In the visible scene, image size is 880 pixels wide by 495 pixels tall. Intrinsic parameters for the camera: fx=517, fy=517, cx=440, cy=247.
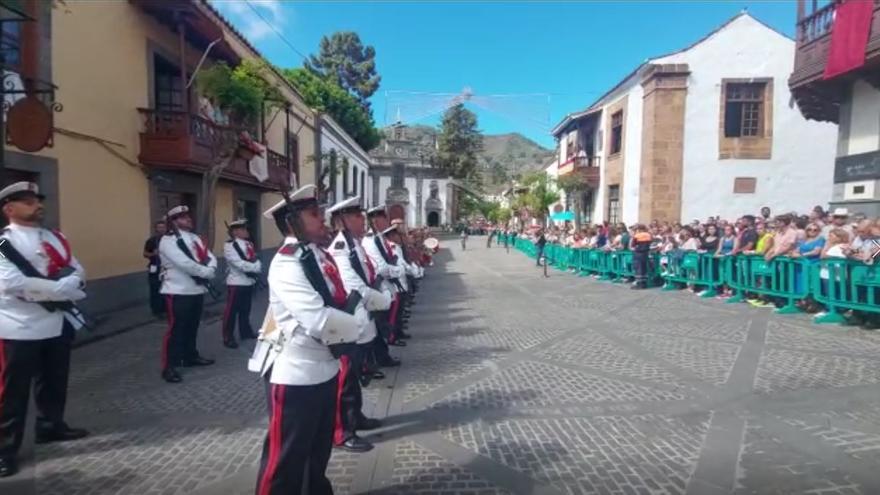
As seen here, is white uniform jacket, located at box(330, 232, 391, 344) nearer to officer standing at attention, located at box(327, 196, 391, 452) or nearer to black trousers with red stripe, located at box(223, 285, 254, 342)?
officer standing at attention, located at box(327, 196, 391, 452)

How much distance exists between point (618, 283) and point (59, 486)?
44.0ft

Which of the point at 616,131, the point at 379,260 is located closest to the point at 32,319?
the point at 379,260

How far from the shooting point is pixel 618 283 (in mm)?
14500

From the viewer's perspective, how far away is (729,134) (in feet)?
65.7

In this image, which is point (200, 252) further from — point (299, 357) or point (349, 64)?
point (349, 64)

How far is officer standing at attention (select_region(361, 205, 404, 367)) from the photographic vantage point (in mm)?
6047

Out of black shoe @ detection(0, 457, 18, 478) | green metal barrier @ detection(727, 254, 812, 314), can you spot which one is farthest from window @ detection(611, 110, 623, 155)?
black shoe @ detection(0, 457, 18, 478)

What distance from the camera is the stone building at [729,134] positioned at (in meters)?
19.4

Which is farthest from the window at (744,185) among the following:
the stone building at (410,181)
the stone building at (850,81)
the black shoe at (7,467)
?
the stone building at (410,181)

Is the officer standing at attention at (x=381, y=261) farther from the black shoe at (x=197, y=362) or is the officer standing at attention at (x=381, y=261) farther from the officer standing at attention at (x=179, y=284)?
the black shoe at (x=197, y=362)

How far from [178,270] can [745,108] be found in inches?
825

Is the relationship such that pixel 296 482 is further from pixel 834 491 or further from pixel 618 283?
pixel 618 283

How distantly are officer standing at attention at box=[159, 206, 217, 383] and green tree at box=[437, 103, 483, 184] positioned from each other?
64.3 metres

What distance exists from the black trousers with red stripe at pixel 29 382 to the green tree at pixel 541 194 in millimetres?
27531
